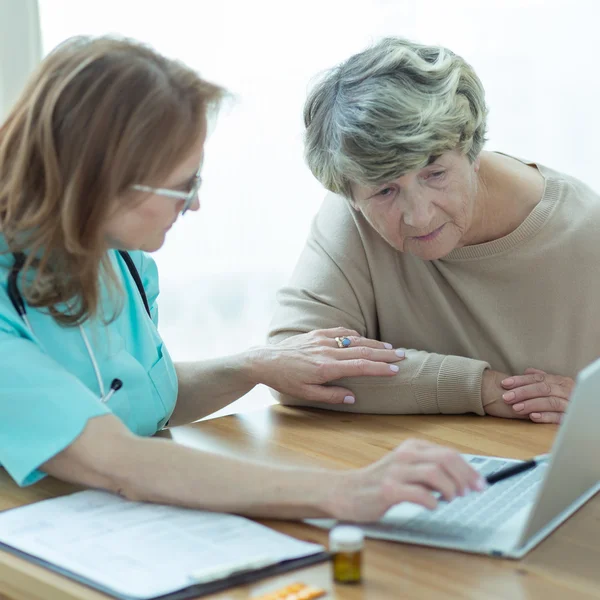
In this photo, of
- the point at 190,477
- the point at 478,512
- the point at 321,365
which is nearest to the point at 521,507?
the point at 478,512

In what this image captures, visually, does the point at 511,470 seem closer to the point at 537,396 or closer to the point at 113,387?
the point at 537,396

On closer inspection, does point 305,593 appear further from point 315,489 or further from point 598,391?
point 598,391

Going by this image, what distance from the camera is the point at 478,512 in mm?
1159

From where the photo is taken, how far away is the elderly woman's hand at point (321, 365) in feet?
5.36

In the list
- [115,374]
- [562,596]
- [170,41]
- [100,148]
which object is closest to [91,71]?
[100,148]

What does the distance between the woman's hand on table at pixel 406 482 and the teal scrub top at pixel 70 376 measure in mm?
342

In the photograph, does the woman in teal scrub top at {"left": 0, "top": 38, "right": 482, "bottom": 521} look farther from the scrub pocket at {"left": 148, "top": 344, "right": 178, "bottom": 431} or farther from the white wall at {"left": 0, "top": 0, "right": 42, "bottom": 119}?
the white wall at {"left": 0, "top": 0, "right": 42, "bottom": 119}

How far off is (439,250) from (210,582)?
0.90m

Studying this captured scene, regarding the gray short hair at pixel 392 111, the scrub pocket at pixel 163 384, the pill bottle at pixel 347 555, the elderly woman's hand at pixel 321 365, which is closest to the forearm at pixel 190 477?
the pill bottle at pixel 347 555

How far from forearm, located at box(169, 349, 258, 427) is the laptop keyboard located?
0.55 metres

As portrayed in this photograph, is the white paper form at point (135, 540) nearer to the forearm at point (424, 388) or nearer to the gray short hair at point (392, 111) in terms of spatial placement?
the forearm at point (424, 388)

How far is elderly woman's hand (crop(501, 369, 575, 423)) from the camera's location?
5.18ft

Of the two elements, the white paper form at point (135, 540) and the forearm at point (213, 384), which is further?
the forearm at point (213, 384)

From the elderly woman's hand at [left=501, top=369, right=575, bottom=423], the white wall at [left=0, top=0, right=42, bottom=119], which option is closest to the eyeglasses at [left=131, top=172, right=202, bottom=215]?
the elderly woman's hand at [left=501, top=369, right=575, bottom=423]
